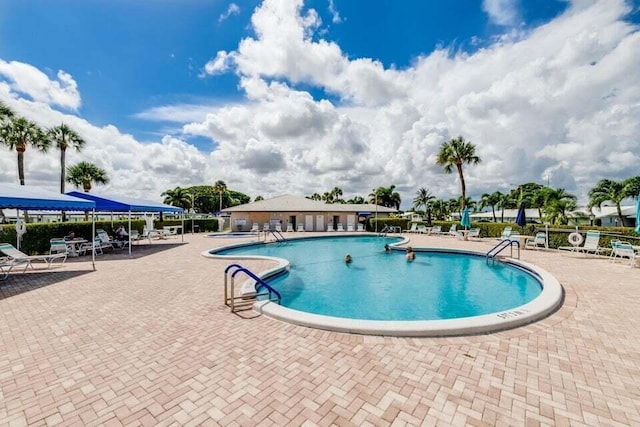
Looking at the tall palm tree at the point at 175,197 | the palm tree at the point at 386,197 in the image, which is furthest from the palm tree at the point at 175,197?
the palm tree at the point at 386,197

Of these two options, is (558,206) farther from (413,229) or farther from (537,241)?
(413,229)

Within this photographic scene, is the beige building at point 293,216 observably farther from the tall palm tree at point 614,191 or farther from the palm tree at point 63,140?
the tall palm tree at point 614,191

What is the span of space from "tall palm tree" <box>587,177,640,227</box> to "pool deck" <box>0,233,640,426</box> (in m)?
35.1

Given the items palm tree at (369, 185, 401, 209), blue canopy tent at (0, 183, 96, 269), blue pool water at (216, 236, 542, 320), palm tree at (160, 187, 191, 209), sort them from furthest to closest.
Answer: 1. palm tree at (369, 185, 401, 209)
2. palm tree at (160, 187, 191, 209)
3. blue canopy tent at (0, 183, 96, 269)
4. blue pool water at (216, 236, 542, 320)

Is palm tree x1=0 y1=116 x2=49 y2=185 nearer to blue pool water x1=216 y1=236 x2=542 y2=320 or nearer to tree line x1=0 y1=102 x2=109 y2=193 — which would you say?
tree line x1=0 y1=102 x2=109 y2=193

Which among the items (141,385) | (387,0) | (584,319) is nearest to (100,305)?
(141,385)

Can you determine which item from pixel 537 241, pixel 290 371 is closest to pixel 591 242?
pixel 537 241

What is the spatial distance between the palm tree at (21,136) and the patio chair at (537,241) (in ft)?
114

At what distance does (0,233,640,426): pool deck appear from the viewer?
2.78m

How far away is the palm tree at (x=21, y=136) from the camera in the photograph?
19.0 meters

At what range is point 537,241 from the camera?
616 inches

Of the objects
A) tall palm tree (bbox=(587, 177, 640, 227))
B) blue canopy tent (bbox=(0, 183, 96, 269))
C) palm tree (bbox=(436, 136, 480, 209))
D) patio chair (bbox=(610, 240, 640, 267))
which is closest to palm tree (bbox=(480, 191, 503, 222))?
tall palm tree (bbox=(587, 177, 640, 227))

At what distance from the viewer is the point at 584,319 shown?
5.27 m

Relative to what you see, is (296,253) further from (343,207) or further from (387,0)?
(343,207)
